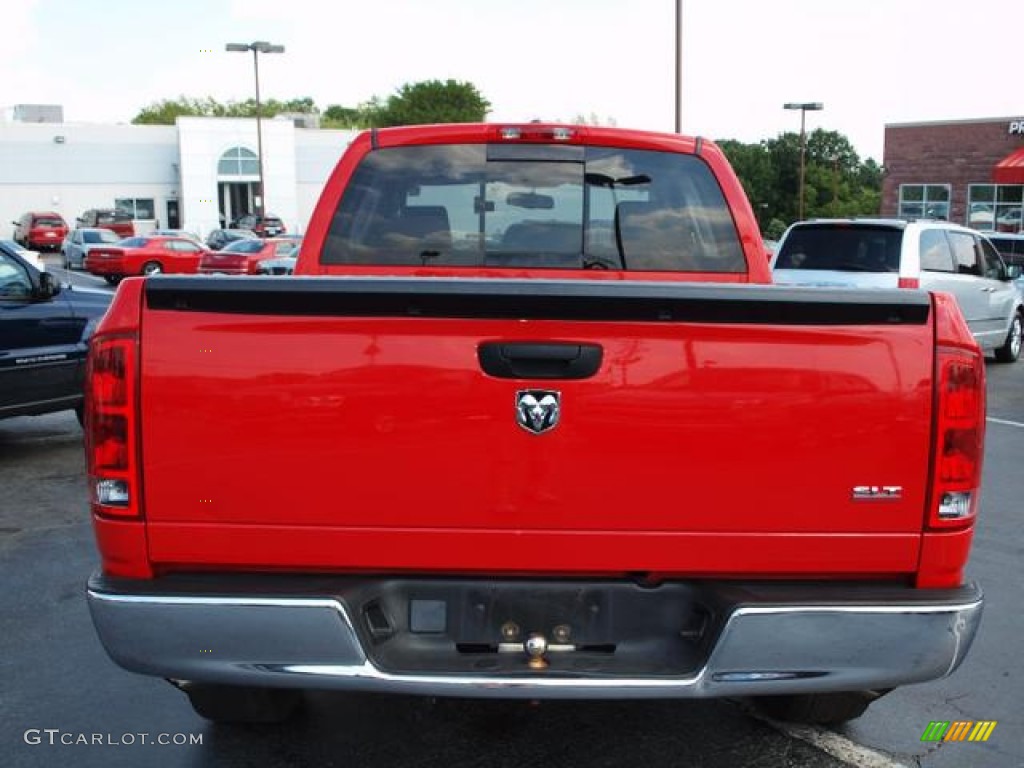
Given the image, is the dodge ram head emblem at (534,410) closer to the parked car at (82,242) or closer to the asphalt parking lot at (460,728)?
the asphalt parking lot at (460,728)

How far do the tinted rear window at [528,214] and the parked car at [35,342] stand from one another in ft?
16.7

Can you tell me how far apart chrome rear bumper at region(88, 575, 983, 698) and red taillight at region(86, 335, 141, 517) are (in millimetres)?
247

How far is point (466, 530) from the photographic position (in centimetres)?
269

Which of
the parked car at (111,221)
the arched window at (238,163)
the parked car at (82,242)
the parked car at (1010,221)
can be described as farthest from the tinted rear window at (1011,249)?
the arched window at (238,163)

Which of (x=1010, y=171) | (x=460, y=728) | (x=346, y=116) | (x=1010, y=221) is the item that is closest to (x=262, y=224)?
(x=1010, y=221)

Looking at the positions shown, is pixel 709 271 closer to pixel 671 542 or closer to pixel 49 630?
pixel 671 542

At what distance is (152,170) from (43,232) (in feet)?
53.3

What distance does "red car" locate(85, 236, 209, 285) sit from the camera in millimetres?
32312

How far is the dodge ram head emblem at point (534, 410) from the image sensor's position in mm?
2625

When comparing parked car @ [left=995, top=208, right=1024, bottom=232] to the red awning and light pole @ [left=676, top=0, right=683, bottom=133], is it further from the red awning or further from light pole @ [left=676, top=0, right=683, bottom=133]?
light pole @ [left=676, top=0, right=683, bottom=133]

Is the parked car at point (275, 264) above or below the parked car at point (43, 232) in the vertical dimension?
below

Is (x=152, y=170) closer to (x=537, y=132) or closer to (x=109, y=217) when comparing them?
(x=109, y=217)

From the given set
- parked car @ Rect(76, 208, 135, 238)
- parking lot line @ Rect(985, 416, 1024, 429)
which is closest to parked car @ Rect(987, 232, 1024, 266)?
parking lot line @ Rect(985, 416, 1024, 429)

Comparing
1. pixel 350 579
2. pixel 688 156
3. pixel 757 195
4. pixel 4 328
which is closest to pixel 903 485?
pixel 350 579
